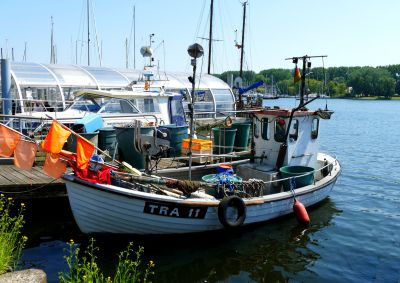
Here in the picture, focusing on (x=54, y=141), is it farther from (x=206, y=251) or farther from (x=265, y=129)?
(x=265, y=129)

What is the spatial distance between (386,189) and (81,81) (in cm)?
1429

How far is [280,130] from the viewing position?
1252 cm

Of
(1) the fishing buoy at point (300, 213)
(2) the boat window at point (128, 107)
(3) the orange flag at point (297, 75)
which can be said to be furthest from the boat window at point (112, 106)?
(1) the fishing buoy at point (300, 213)

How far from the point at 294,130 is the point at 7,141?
7780 millimetres

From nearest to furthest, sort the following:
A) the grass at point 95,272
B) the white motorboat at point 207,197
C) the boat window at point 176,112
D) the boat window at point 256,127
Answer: the grass at point 95,272
the white motorboat at point 207,197
the boat window at point 256,127
the boat window at point 176,112

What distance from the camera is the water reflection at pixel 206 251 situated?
8.83 meters

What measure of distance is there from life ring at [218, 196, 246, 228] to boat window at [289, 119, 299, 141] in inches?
135

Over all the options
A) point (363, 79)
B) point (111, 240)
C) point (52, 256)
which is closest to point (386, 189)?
point (111, 240)

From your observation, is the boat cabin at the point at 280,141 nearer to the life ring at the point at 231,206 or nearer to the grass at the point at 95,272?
the life ring at the point at 231,206

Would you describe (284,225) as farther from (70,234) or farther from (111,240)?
(70,234)

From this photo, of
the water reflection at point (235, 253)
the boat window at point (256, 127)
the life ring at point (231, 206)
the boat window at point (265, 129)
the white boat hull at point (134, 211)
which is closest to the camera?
the water reflection at point (235, 253)

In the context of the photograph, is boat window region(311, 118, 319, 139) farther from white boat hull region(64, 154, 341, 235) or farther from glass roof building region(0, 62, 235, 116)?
glass roof building region(0, 62, 235, 116)

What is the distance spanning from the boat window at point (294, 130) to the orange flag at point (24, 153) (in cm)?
716

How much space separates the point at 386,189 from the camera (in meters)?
16.8
